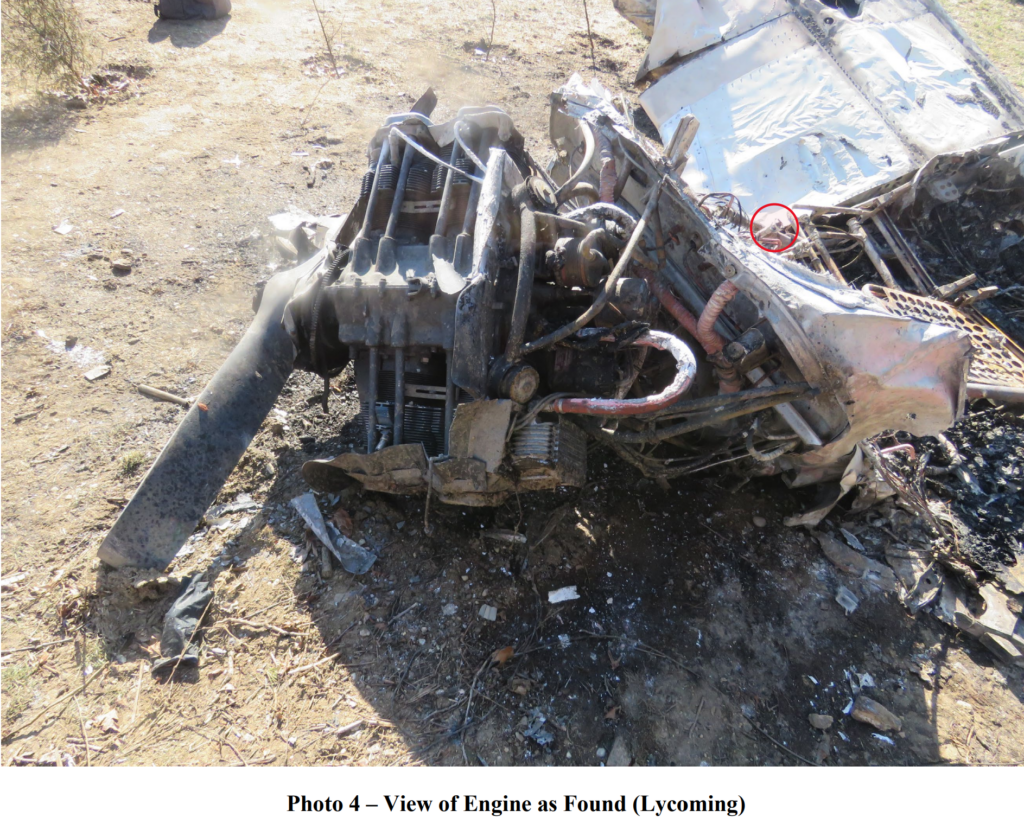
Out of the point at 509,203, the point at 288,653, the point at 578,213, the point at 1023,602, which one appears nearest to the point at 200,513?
the point at 288,653

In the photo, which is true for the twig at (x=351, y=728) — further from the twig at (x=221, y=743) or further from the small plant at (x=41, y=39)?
the small plant at (x=41, y=39)

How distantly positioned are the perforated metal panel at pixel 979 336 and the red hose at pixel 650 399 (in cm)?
173

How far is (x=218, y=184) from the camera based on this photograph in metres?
5.78

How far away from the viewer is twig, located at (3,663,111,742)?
2.60 m

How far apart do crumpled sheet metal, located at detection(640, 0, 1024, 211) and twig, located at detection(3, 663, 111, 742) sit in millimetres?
5759

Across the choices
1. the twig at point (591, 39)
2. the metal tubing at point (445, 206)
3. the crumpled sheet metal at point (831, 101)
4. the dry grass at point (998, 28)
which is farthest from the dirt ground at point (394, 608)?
the dry grass at point (998, 28)

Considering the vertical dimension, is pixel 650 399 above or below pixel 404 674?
above

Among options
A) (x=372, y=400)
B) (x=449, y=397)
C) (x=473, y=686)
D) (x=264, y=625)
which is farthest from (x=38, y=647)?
(x=449, y=397)

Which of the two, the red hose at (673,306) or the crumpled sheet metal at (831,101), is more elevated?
the crumpled sheet metal at (831,101)

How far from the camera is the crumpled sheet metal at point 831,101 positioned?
4746 mm

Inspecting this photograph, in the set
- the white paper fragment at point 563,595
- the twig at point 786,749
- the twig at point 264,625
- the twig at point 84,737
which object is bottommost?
the twig at point 84,737

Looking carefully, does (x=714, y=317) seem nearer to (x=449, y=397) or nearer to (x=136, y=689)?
(x=449, y=397)

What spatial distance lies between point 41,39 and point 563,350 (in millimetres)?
7756

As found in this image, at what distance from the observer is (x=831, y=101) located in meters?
5.04
